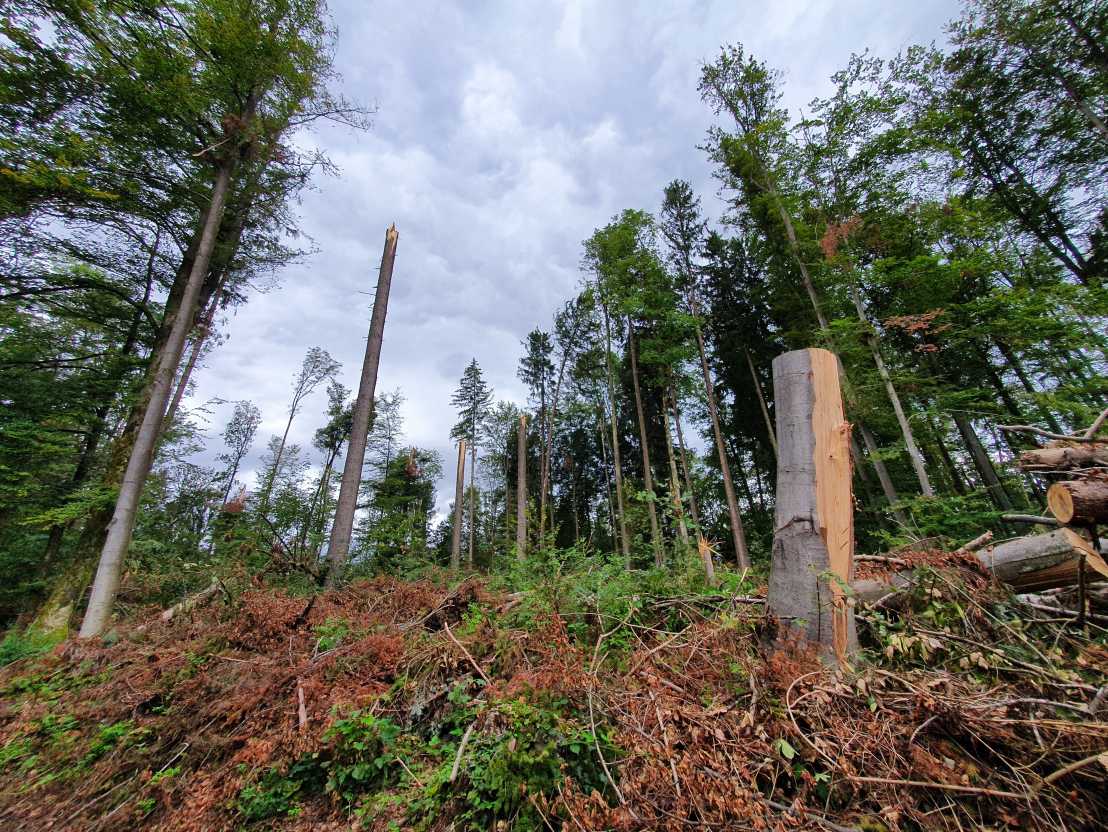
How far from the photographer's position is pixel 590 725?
2.08 m

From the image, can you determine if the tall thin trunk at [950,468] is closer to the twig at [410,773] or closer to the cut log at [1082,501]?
the cut log at [1082,501]

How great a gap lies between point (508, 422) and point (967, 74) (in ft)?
75.7

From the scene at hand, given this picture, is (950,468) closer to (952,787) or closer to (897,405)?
(897,405)

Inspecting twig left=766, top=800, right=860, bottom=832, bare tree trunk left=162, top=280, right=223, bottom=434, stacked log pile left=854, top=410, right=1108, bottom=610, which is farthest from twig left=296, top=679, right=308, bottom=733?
bare tree trunk left=162, top=280, right=223, bottom=434

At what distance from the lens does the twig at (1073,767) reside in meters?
1.41

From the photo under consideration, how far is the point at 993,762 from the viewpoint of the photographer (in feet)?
5.68

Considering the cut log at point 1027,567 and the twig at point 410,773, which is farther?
the cut log at point 1027,567

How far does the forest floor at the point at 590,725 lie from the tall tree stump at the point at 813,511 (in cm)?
25

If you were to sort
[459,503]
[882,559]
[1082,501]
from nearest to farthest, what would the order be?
[1082,501] < [882,559] < [459,503]

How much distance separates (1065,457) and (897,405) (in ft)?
27.4

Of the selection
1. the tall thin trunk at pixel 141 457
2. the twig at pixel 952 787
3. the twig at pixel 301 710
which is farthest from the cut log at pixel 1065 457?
the tall thin trunk at pixel 141 457

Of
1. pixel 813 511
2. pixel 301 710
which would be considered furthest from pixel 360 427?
pixel 813 511

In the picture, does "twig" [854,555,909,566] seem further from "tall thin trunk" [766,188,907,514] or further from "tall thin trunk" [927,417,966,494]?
"tall thin trunk" [927,417,966,494]

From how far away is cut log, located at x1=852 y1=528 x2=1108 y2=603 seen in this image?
273 cm
